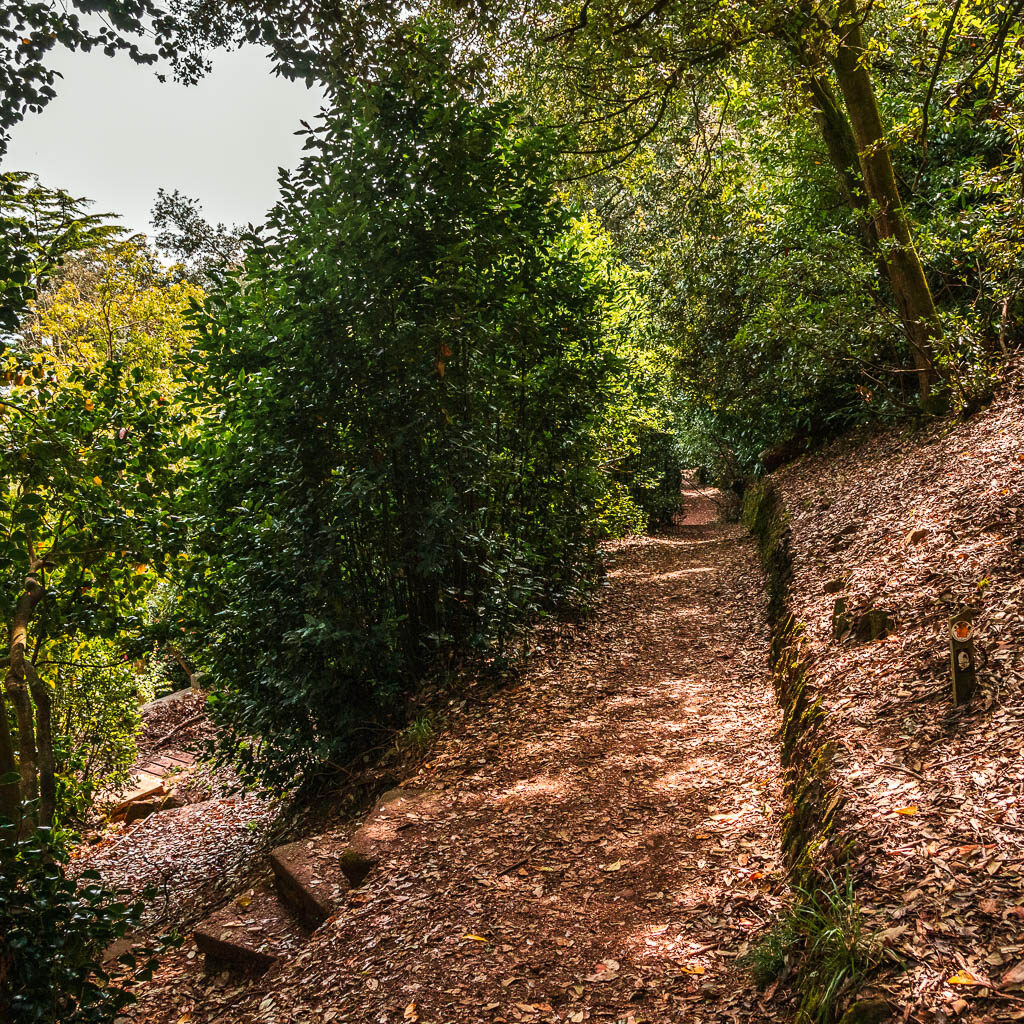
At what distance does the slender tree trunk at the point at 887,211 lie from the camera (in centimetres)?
720

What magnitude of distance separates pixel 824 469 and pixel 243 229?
8373 millimetres

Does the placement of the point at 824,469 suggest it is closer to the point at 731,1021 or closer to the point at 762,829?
the point at 762,829

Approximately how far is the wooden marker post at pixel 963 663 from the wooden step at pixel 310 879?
3.41m

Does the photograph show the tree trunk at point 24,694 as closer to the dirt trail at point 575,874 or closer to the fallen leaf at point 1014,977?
the dirt trail at point 575,874

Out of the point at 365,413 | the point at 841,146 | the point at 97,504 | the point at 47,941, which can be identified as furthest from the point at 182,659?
the point at 841,146

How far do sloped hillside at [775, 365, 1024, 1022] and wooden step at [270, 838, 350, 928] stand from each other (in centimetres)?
277

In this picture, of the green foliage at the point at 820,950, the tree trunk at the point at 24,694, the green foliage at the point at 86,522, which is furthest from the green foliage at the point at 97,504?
the green foliage at the point at 820,950

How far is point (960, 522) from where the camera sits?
490 cm

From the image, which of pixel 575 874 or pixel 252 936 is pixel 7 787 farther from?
pixel 575 874

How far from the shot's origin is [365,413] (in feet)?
17.3

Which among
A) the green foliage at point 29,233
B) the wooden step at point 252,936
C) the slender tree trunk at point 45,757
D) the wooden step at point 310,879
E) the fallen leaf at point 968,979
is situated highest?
the green foliage at point 29,233

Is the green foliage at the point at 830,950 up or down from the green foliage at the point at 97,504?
down

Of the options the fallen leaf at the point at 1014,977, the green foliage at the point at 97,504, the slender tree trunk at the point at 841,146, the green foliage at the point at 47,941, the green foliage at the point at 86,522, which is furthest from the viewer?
the slender tree trunk at the point at 841,146

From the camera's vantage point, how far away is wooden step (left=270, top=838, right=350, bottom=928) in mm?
3996
